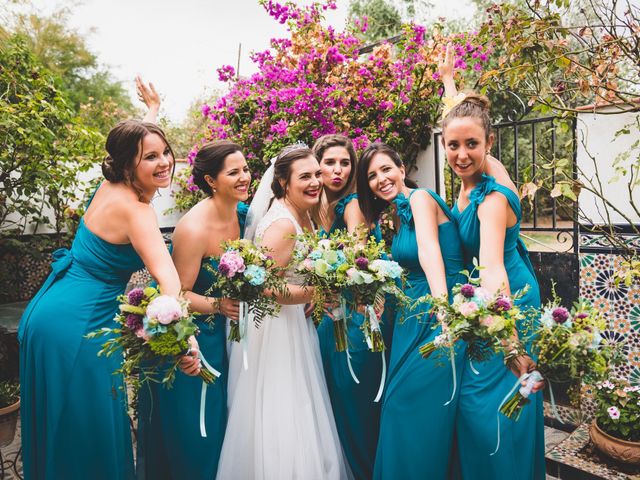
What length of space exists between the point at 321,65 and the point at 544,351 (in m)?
4.84

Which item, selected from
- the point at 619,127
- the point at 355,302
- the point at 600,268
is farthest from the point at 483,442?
the point at 619,127

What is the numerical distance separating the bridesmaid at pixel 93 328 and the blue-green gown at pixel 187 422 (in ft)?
1.09

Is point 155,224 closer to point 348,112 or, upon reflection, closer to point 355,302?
point 355,302

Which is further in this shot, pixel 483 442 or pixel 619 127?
pixel 619 127

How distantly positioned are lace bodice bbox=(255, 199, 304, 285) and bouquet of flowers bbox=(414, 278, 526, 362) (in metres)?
1.16

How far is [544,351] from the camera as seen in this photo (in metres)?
2.14

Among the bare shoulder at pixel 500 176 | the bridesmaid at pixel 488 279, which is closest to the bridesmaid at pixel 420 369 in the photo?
the bridesmaid at pixel 488 279

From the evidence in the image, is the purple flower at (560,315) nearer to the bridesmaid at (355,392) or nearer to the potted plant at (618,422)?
the bridesmaid at (355,392)

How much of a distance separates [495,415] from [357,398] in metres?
1.22

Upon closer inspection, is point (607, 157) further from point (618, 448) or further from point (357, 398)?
point (357, 398)

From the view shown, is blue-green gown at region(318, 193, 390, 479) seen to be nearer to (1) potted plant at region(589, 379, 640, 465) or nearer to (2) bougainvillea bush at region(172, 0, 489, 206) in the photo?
(1) potted plant at region(589, 379, 640, 465)

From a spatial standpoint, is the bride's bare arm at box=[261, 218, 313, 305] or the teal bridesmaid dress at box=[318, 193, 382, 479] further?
the teal bridesmaid dress at box=[318, 193, 382, 479]

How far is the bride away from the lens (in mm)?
3004

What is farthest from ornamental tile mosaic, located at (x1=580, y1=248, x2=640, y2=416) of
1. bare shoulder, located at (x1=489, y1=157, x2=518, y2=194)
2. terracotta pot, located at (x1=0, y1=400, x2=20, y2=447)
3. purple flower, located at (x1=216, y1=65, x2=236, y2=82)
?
terracotta pot, located at (x1=0, y1=400, x2=20, y2=447)
